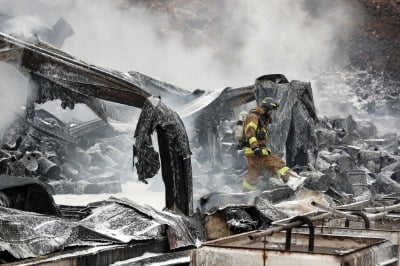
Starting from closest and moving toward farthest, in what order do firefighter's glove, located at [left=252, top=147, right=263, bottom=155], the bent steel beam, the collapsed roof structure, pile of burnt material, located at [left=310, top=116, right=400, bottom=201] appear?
1. the collapsed roof structure
2. the bent steel beam
3. firefighter's glove, located at [left=252, top=147, right=263, bottom=155]
4. pile of burnt material, located at [left=310, top=116, right=400, bottom=201]

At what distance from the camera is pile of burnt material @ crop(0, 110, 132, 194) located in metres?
9.29

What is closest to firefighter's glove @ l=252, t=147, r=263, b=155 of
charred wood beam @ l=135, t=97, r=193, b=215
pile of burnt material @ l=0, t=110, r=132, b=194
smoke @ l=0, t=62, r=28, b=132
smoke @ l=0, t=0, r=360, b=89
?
charred wood beam @ l=135, t=97, r=193, b=215

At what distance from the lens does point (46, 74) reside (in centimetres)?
512

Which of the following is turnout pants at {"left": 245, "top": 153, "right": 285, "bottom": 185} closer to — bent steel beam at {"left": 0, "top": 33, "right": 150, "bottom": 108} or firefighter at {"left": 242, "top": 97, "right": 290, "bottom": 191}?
firefighter at {"left": 242, "top": 97, "right": 290, "bottom": 191}

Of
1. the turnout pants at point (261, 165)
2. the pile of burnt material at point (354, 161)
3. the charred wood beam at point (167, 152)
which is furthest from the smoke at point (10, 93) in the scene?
the pile of burnt material at point (354, 161)

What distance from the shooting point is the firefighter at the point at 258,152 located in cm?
782

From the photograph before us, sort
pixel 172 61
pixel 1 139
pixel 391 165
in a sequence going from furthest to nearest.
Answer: pixel 172 61 < pixel 391 165 < pixel 1 139

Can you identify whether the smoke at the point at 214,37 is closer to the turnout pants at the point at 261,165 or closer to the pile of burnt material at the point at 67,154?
the pile of burnt material at the point at 67,154

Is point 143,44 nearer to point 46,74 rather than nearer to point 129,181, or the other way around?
point 129,181

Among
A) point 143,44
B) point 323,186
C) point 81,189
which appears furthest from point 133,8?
point 323,186

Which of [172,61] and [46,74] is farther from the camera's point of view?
[172,61]

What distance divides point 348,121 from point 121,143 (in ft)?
21.7

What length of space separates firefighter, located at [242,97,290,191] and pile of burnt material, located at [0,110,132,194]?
8.90 ft

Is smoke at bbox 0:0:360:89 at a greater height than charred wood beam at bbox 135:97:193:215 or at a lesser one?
greater
